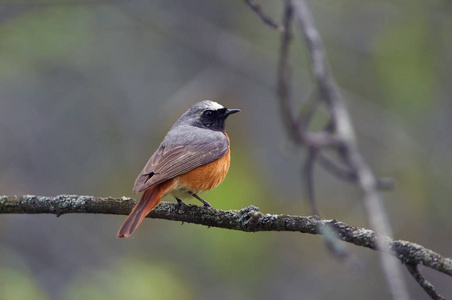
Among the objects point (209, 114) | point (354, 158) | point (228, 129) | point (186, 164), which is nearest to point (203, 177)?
point (186, 164)

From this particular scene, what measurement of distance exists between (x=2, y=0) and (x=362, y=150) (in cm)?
561

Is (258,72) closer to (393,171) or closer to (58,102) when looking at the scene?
(393,171)

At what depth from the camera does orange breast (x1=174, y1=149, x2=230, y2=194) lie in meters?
4.42

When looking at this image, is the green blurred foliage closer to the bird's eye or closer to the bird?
the bird

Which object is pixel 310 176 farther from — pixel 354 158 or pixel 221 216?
pixel 354 158

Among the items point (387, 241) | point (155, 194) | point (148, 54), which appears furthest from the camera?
point (148, 54)

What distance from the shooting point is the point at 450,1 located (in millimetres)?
7480

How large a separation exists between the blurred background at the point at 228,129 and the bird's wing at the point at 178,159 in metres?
1.52

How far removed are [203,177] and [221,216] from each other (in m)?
1.07

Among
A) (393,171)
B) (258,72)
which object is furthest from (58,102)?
(393,171)

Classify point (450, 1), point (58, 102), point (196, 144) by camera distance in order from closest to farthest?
1. point (196, 144)
2. point (450, 1)
3. point (58, 102)

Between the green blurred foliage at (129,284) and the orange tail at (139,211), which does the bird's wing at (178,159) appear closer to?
the orange tail at (139,211)

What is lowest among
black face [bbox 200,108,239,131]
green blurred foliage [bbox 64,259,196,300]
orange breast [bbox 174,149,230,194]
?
green blurred foliage [bbox 64,259,196,300]

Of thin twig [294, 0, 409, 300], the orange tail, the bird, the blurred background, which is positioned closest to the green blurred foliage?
the blurred background
